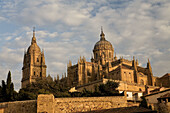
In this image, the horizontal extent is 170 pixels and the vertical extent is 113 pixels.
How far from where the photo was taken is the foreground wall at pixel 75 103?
23.0m

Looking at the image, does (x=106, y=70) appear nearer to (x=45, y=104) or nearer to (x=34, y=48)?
(x=34, y=48)

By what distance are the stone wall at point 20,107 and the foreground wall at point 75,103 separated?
1.36 meters

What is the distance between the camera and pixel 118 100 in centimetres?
2911

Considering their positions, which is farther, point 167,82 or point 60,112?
point 167,82

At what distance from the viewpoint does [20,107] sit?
25750 millimetres

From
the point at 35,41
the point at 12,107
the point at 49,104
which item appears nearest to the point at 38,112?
the point at 49,104

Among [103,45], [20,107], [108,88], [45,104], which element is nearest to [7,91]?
[20,107]

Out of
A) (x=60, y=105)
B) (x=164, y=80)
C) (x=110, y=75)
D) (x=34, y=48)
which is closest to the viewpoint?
(x=60, y=105)

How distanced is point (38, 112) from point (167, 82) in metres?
40.9

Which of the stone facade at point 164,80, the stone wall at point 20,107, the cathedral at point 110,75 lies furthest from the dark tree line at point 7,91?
the stone facade at point 164,80

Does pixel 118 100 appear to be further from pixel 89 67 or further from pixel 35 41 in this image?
pixel 35 41

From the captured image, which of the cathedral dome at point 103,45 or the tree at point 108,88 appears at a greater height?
the cathedral dome at point 103,45

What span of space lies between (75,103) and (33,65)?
169 ft

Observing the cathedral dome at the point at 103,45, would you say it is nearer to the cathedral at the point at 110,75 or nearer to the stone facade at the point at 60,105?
the cathedral at the point at 110,75
